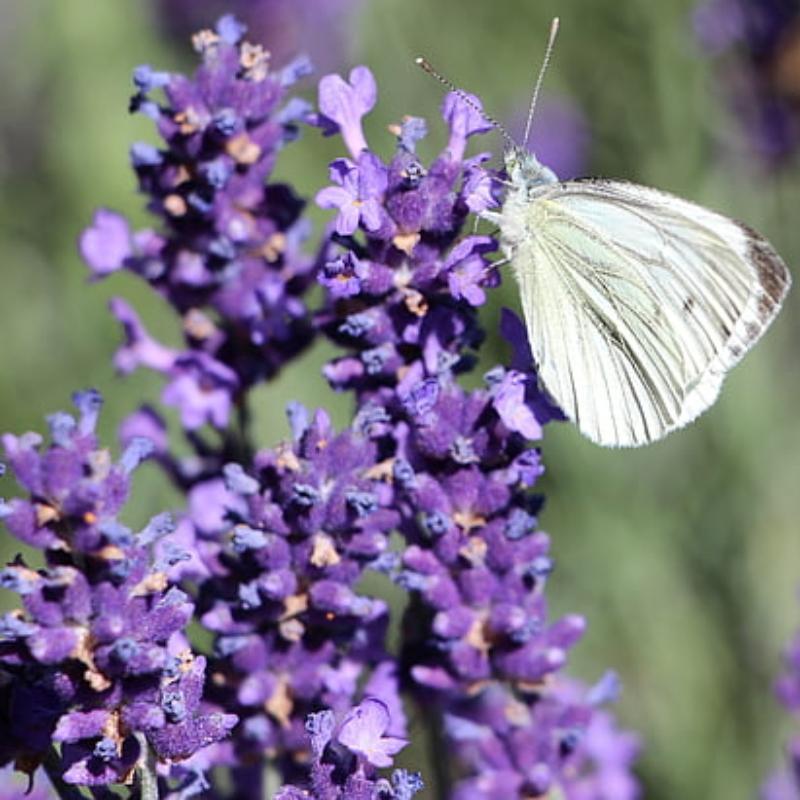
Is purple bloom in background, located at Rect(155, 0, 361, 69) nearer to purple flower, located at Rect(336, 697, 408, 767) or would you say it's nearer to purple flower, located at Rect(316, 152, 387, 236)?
purple flower, located at Rect(316, 152, 387, 236)

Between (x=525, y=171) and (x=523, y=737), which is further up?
(x=525, y=171)

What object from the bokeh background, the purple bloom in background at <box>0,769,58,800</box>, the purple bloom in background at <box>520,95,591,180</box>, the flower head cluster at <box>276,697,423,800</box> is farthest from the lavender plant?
the purple bloom in background at <box>520,95,591,180</box>

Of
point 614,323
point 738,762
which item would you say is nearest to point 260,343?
point 614,323

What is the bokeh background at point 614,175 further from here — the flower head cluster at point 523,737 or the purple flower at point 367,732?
the purple flower at point 367,732

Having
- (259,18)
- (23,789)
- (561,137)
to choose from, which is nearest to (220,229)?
(23,789)

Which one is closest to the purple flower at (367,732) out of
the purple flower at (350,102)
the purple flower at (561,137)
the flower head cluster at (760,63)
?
the purple flower at (350,102)

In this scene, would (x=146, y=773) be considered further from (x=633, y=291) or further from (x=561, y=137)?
(x=561, y=137)
